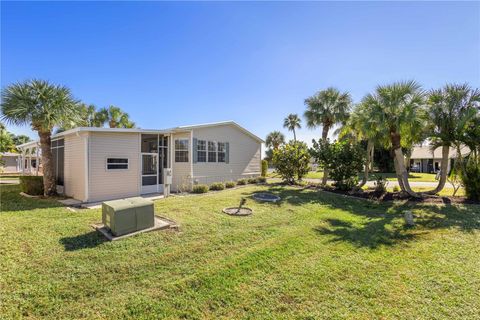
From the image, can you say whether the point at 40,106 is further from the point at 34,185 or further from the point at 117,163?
the point at 34,185

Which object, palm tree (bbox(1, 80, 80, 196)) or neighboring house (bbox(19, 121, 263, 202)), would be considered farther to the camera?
neighboring house (bbox(19, 121, 263, 202))

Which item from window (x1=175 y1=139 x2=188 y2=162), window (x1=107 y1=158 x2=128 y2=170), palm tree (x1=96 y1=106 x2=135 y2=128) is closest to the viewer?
window (x1=107 y1=158 x2=128 y2=170)

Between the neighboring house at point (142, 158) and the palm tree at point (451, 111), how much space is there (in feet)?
38.2

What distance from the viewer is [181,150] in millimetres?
14336

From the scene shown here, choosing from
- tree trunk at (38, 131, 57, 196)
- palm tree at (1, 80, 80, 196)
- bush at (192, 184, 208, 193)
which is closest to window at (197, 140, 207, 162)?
bush at (192, 184, 208, 193)

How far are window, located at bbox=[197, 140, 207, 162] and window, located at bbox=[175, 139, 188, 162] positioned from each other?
0.77m

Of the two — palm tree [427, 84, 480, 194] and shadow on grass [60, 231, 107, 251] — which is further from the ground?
palm tree [427, 84, 480, 194]

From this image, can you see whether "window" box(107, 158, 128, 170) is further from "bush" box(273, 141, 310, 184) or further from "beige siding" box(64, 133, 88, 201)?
"bush" box(273, 141, 310, 184)

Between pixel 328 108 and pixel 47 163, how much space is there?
1797cm

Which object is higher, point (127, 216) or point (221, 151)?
point (221, 151)

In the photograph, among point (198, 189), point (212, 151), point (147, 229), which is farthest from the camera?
point (212, 151)

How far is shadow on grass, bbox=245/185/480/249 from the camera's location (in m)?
6.92

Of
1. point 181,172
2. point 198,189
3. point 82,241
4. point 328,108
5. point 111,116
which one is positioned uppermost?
point 111,116

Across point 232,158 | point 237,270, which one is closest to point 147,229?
point 237,270
